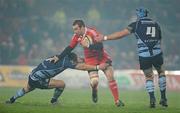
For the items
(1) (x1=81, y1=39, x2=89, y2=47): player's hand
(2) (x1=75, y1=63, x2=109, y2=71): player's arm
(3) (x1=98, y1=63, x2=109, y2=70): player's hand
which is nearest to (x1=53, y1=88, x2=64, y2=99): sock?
(2) (x1=75, y1=63, x2=109, y2=71): player's arm

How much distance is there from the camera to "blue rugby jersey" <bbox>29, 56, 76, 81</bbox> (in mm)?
8766

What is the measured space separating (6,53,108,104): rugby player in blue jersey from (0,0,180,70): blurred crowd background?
201 centimetres

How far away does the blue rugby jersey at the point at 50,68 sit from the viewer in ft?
28.8

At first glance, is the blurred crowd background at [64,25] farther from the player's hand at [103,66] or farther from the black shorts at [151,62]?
the black shorts at [151,62]

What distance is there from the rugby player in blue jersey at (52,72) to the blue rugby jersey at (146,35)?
849 mm

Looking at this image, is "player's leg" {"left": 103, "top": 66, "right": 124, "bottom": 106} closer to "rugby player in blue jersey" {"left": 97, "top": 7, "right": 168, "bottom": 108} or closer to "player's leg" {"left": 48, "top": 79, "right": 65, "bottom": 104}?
"rugby player in blue jersey" {"left": 97, "top": 7, "right": 168, "bottom": 108}

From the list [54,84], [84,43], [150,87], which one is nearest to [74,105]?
[54,84]

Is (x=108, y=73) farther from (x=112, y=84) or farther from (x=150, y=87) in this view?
(x=150, y=87)

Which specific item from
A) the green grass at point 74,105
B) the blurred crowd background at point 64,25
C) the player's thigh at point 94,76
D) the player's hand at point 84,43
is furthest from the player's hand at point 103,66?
the blurred crowd background at point 64,25

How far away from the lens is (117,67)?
13.0m

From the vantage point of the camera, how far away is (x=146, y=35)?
27.1ft

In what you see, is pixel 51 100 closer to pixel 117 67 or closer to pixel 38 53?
pixel 38 53

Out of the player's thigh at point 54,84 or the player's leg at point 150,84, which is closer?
the player's leg at point 150,84

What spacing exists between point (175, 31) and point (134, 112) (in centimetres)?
354
